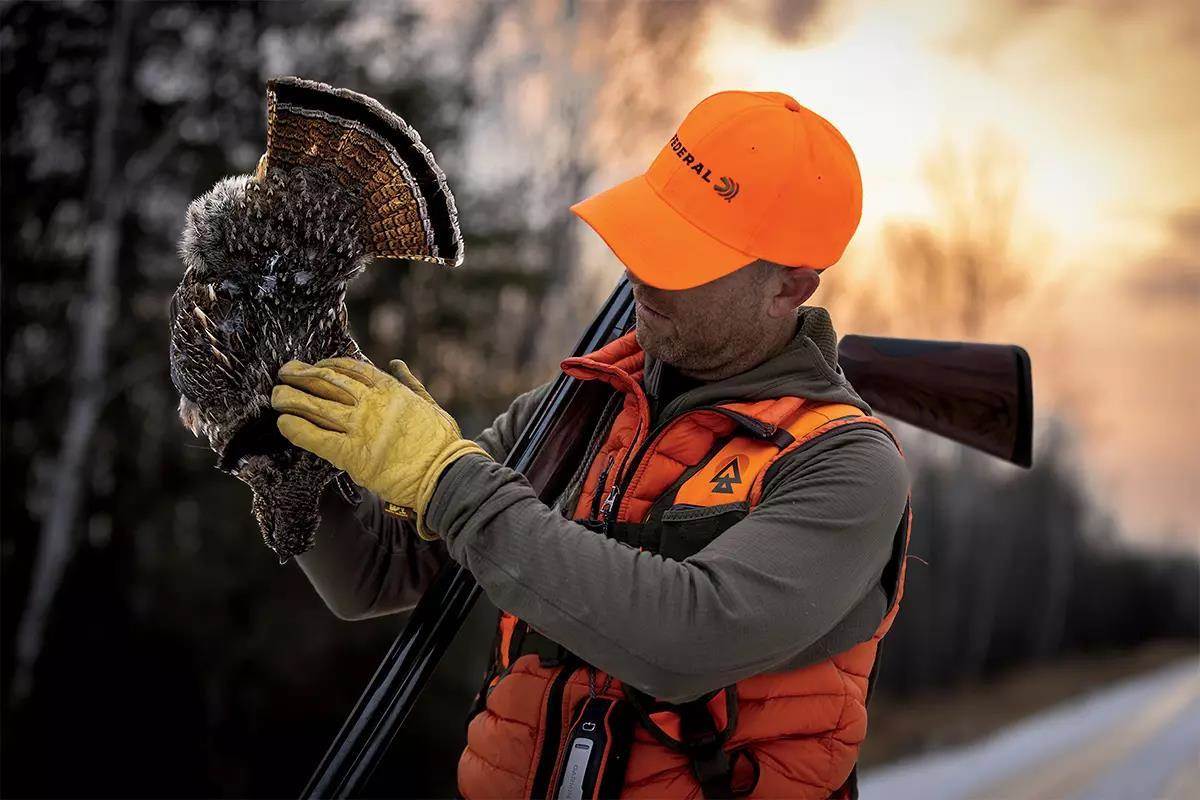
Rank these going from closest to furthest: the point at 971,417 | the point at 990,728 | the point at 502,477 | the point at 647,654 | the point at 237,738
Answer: the point at 647,654 → the point at 502,477 → the point at 971,417 → the point at 237,738 → the point at 990,728

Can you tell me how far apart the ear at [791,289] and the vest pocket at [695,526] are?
17.2 inches

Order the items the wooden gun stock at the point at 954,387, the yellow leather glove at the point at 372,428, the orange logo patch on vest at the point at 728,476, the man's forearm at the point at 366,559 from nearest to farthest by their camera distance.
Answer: the yellow leather glove at the point at 372,428, the orange logo patch on vest at the point at 728,476, the man's forearm at the point at 366,559, the wooden gun stock at the point at 954,387

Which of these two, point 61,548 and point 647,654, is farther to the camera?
point 61,548

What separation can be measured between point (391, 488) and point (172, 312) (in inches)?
27.4

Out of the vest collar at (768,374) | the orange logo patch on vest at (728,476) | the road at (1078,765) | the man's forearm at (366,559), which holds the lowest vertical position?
the road at (1078,765)

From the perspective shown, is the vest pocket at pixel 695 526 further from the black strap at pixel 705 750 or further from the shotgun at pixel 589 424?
the shotgun at pixel 589 424

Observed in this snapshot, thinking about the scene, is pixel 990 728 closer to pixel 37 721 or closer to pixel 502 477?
pixel 37 721

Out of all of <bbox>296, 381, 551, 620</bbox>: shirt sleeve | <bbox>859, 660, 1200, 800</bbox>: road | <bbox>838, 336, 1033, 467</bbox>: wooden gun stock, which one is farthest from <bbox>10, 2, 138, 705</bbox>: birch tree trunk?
<bbox>838, 336, 1033, 467</bbox>: wooden gun stock

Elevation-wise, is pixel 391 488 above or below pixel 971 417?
below

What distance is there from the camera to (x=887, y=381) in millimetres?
3094

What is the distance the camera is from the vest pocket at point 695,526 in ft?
6.77

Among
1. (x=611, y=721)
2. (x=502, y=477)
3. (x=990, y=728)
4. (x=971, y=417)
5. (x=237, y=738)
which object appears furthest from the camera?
(x=990, y=728)

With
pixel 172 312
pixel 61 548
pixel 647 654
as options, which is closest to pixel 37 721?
pixel 61 548

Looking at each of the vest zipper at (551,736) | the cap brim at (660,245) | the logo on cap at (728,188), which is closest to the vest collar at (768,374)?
the cap brim at (660,245)
